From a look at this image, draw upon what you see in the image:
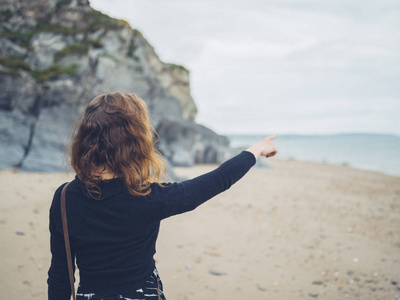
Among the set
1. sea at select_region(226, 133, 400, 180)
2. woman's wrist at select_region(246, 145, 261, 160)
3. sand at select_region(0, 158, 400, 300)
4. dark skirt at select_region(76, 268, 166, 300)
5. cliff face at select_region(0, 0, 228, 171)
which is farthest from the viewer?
sea at select_region(226, 133, 400, 180)

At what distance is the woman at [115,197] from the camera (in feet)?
5.95

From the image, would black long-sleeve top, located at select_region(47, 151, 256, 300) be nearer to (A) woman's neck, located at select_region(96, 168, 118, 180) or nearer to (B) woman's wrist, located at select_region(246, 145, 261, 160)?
(A) woman's neck, located at select_region(96, 168, 118, 180)

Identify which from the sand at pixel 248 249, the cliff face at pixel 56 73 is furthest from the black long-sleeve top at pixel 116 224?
the cliff face at pixel 56 73

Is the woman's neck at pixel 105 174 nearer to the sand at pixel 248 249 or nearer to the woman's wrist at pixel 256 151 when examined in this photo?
the woman's wrist at pixel 256 151

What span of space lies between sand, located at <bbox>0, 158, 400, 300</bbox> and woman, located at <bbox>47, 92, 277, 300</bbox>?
3.38 metres

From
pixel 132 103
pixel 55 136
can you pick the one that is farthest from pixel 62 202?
pixel 55 136

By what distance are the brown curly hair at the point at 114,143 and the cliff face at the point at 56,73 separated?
12.0 metres

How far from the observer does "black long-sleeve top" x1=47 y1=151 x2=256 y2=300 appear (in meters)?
1.81

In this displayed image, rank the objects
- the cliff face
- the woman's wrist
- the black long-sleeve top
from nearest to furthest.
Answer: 1. the black long-sleeve top
2. the woman's wrist
3. the cliff face

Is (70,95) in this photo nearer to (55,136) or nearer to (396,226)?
(55,136)

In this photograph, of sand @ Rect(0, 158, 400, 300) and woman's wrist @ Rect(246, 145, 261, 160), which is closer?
woman's wrist @ Rect(246, 145, 261, 160)

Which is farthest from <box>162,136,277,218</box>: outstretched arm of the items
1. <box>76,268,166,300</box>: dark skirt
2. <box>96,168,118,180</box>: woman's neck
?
<box>76,268,166,300</box>: dark skirt

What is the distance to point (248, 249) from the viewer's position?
23.5 ft

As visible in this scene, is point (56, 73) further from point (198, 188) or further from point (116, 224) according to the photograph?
point (198, 188)
